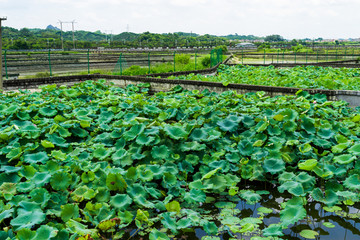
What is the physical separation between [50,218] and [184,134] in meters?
2.16

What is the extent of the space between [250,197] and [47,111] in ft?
14.5

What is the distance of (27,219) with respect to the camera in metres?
3.00

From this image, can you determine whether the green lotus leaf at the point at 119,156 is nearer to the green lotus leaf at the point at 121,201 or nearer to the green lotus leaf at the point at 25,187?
the green lotus leaf at the point at 121,201

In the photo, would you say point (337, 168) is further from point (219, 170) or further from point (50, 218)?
point (50, 218)

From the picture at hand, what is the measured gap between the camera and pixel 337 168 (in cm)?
418

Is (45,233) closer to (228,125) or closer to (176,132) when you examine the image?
(176,132)

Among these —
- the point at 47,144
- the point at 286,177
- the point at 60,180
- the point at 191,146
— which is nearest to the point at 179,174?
the point at 191,146

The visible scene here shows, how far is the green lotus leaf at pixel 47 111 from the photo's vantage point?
6.07 m

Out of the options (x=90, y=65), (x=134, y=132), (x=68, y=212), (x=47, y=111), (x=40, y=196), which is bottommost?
(x=68, y=212)

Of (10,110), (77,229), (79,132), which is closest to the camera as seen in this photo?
(77,229)

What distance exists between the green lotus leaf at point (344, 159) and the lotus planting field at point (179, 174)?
0.02 metres

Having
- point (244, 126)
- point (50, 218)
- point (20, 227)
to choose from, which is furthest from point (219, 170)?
point (20, 227)

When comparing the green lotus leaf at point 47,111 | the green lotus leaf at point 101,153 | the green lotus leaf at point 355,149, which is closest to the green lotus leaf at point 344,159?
the green lotus leaf at point 355,149

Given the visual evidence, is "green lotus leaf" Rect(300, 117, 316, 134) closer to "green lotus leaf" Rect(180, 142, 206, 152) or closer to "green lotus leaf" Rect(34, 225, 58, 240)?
"green lotus leaf" Rect(180, 142, 206, 152)
